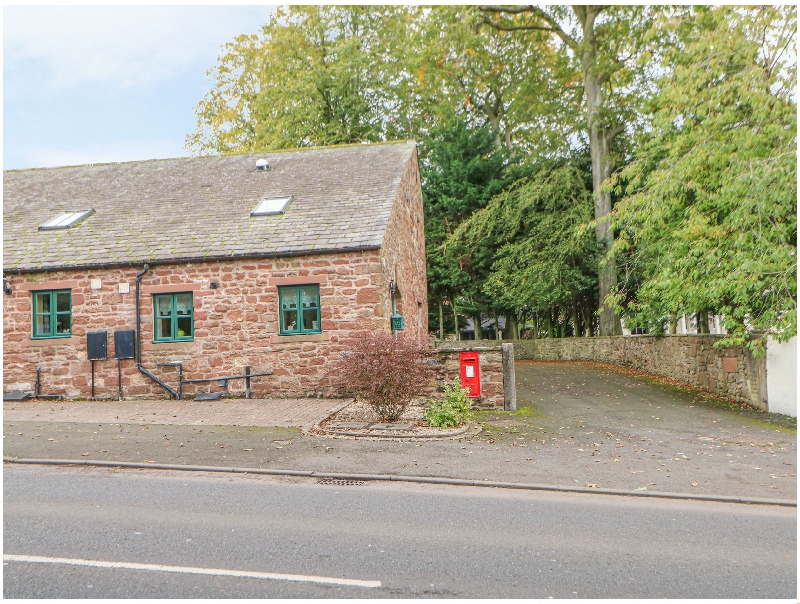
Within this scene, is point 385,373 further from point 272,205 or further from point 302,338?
point 272,205

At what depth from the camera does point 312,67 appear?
33.8 m

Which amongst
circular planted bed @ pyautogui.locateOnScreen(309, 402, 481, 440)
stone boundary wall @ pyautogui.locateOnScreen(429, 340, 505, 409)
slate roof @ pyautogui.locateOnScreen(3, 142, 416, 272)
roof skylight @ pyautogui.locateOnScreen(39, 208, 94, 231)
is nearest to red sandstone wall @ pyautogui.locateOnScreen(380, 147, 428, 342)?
slate roof @ pyautogui.locateOnScreen(3, 142, 416, 272)

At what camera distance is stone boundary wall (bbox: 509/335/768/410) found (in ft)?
46.6

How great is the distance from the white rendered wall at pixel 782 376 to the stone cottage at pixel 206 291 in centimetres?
811

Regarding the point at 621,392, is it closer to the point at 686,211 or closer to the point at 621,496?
the point at 686,211

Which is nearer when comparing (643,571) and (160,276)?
(643,571)

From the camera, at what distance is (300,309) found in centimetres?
1550

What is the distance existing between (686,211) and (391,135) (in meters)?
23.1

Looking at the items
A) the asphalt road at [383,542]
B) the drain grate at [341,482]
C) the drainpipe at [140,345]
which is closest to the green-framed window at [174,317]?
the drainpipe at [140,345]

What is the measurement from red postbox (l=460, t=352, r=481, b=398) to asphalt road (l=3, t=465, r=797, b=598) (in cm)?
574

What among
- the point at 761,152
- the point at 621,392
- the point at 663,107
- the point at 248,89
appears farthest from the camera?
the point at 248,89

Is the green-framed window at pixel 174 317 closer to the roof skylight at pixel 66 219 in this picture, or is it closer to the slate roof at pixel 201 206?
the slate roof at pixel 201 206

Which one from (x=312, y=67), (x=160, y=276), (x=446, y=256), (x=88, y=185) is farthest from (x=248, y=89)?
(x=160, y=276)

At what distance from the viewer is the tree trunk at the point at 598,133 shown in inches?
1008
